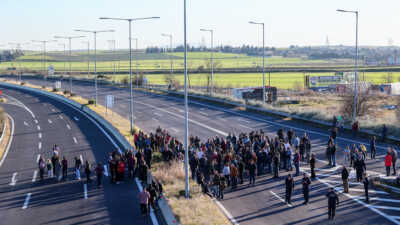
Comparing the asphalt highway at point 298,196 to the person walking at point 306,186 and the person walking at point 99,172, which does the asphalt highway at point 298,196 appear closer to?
the person walking at point 306,186

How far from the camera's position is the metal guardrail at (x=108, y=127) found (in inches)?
672

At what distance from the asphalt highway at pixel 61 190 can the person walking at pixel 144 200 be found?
0.30 metres

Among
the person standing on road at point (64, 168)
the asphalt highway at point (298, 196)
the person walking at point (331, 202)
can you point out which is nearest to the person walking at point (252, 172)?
the asphalt highway at point (298, 196)

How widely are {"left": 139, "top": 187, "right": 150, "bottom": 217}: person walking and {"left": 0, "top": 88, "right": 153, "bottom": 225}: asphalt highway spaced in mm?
295

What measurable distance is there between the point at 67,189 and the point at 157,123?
2225 centimetres

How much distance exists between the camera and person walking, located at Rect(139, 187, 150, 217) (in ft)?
56.4

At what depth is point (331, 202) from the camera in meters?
16.8

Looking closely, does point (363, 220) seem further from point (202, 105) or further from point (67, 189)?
point (202, 105)

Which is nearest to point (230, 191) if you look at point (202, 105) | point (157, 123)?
point (157, 123)

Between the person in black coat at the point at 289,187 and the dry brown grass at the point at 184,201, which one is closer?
→ the dry brown grass at the point at 184,201

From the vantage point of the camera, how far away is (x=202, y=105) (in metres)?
55.9

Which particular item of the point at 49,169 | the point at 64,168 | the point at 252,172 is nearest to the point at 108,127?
the point at 49,169

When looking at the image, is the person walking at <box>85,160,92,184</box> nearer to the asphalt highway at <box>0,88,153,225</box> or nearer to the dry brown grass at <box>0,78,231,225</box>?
the asphalt highway at <box>0,88,153,225</box>

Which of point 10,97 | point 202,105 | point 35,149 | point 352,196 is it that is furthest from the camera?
point 10,97
